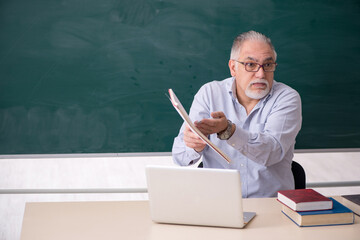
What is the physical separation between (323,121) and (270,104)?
52.9 inches

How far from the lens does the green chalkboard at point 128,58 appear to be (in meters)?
3.37

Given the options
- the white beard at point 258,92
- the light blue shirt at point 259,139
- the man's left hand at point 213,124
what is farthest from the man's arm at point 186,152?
the white beard at point 258,92

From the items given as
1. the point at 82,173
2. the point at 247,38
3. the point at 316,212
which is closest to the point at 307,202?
the point at 316,212

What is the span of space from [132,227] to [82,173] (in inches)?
79.4

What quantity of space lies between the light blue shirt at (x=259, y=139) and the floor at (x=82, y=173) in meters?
1.05

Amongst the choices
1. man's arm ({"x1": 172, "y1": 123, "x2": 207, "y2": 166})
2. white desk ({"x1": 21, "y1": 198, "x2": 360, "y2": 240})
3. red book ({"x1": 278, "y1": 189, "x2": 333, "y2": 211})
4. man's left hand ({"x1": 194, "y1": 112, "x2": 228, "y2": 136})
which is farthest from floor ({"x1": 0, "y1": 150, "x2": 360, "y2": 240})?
red book ({"x1": 278, "y1": 189, "x2": 333, "y2": 211})

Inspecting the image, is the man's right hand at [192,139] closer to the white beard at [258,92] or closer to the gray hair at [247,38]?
the white beard at [258,92]

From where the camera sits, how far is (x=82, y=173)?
3.57 meters

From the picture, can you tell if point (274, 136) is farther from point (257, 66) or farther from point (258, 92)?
point (257, 66)

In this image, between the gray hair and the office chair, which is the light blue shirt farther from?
the gray hair

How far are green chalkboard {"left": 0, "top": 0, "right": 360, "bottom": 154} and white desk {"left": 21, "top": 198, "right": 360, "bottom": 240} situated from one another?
1.64 metres

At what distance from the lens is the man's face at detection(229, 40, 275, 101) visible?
2.53 metres

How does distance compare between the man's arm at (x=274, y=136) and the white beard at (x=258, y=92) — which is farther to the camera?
the white beard at (x=258, y=92)

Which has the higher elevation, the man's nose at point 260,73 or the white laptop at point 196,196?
the man's nose at point 260,73
